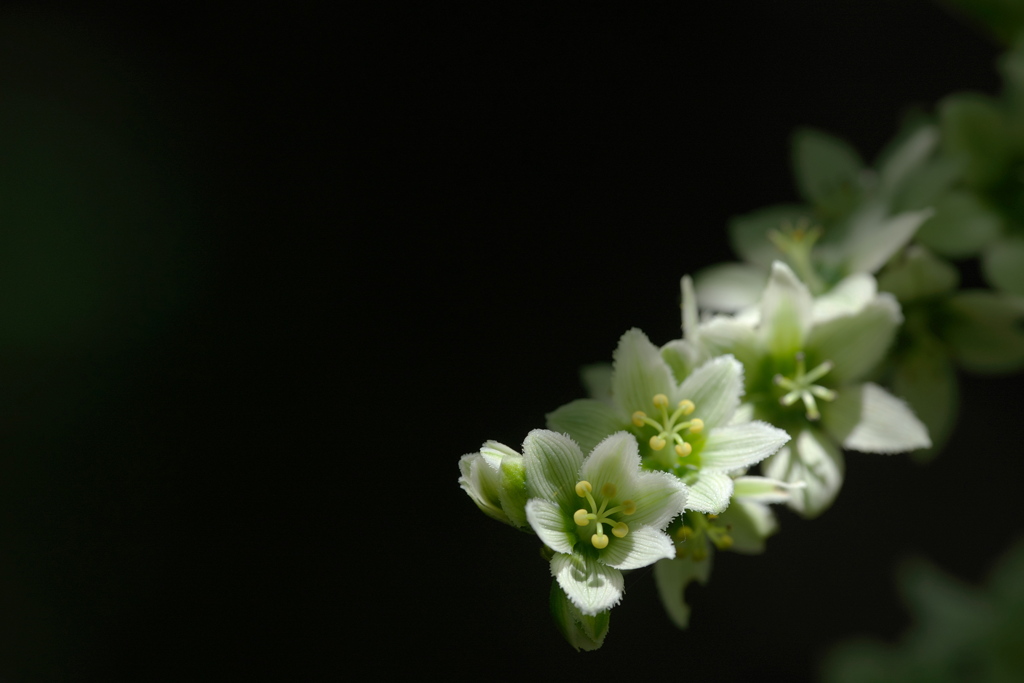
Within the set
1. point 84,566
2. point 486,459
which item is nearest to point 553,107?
point 486,459

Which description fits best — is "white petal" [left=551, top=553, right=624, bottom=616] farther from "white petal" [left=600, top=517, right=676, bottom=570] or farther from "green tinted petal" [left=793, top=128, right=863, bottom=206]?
"green tinted petal" [left=793, top=128, right=863, bottom=206]

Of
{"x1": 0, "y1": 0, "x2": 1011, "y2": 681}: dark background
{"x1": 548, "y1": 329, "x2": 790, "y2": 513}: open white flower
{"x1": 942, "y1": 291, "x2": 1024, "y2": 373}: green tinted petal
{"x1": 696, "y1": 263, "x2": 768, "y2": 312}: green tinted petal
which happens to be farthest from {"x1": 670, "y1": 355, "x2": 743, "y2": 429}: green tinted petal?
{"x1": 0, "y1": 0, "x2": 1011, "y2": 681}: dark background

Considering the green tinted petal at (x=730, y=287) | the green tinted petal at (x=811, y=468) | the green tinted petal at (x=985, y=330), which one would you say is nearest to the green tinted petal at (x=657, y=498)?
the green tinted petal at (x=811, y=468)

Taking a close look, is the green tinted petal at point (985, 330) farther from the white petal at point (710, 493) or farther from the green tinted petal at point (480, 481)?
the green tinted petal at point (480, 481)

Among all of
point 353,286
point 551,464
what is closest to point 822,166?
point 551,464

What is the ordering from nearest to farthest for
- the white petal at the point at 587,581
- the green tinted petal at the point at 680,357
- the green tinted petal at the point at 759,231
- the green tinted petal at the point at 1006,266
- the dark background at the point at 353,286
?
the white petal at the point at 587,581, the green tinted petal at the point at 680,357, the green tinted petal at the point at 1006,266, the green tinted petal at the point at 759,231, the dark background at the point at 353,286

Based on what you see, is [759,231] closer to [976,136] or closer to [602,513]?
[976,136]
